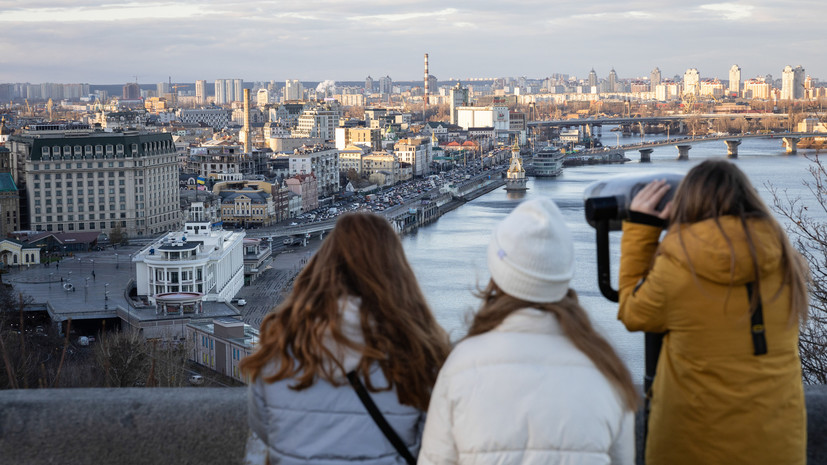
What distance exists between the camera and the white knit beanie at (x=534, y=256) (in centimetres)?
45

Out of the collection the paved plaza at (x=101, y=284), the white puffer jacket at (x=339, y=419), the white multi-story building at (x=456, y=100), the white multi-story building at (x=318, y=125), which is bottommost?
the paved plaza at (x=101, y=284)

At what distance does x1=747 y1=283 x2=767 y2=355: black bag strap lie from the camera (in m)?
0.50

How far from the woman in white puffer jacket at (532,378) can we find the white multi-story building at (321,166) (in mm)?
12588

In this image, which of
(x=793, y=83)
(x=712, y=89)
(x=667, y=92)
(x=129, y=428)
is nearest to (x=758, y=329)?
(x=129, y=428)

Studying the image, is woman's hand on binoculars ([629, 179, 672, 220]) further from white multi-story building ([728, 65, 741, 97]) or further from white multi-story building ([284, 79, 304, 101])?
white multi-story building ([728, 65, 741, 97])

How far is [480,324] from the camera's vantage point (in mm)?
467

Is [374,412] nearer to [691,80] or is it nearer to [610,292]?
[610,292]

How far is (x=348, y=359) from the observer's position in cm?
49

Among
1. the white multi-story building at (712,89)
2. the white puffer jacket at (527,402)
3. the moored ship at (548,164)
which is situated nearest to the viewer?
the white puffer jacket at (527,402)

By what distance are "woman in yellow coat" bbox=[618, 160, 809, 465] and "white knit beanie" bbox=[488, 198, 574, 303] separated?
0.07 m

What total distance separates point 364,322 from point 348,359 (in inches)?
0.8

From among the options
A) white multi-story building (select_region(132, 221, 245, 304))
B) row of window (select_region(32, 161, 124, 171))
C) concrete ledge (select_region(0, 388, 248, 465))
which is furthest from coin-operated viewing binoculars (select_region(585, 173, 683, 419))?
row of window (select_region(32, 161, 124, 171))

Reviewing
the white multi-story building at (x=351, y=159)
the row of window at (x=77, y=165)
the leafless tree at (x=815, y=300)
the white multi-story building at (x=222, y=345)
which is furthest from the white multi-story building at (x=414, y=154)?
the leafless tree at (x=815, y=300)

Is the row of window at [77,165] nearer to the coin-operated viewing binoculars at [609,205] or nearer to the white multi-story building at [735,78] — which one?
the coin-operated viewing binoculars at [609,205]
